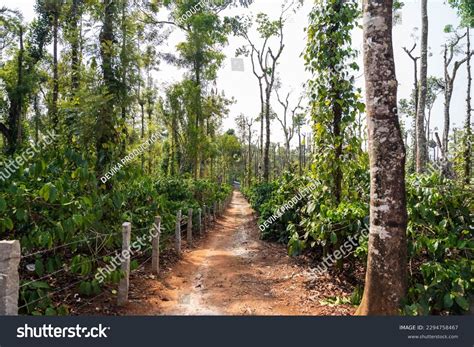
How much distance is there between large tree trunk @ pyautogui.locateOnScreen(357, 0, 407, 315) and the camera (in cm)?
343

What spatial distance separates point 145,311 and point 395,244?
10.8 feet

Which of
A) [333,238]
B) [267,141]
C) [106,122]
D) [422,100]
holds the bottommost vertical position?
[333,238]


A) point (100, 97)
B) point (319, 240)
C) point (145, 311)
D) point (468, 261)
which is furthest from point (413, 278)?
point (100, 97)

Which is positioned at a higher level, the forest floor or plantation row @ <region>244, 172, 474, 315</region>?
plantation row @ <region>244, 172, 474, 315</region>

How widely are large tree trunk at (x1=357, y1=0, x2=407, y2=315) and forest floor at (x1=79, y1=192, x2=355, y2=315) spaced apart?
1153mm

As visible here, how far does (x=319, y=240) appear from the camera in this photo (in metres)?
5.49

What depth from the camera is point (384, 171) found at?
11.4 feet

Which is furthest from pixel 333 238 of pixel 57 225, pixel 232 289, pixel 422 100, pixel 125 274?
pixel 422 100

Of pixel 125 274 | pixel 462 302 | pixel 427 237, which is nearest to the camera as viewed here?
pixel 462 302

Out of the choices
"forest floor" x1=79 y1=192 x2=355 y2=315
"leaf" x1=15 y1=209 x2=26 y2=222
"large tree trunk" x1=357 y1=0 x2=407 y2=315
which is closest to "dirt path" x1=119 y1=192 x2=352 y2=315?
"forest floor" x1=79 y1=192 x2=355 y2=315

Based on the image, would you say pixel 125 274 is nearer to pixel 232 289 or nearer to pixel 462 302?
pixel 232 289

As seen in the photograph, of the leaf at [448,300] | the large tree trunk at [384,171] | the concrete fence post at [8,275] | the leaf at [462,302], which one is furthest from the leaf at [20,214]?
the leaf at [462,302]

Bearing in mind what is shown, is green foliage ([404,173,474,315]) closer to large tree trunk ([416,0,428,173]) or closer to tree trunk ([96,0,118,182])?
tree trunk ([96,0,118,182])

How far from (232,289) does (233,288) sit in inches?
→ 2.1
